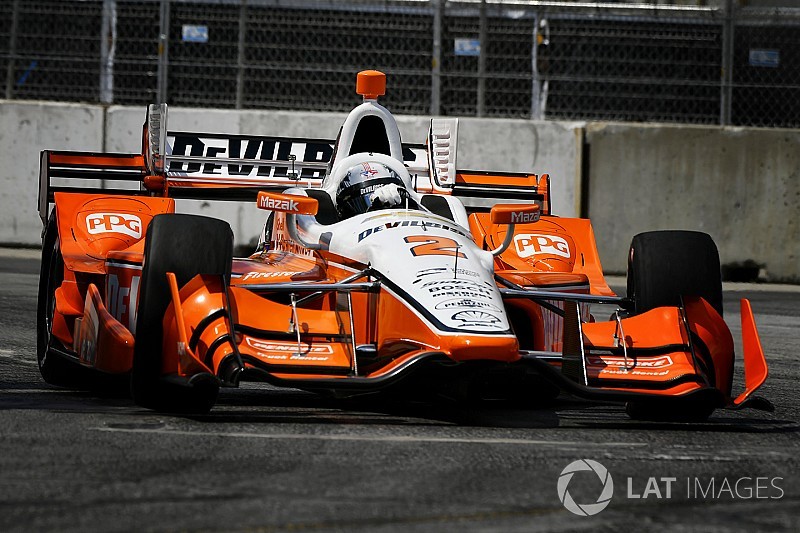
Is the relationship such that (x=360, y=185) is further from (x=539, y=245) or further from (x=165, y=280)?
(x=165, y=280)

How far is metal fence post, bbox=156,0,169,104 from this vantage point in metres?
14.1

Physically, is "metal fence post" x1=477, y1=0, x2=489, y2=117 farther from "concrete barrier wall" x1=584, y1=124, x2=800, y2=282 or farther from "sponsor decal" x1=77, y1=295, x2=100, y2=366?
"sponsor decal" x1=77, y1=295, x2=100, y2=366

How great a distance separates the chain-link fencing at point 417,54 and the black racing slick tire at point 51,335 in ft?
21.9

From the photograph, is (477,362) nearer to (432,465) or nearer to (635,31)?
(432,465)

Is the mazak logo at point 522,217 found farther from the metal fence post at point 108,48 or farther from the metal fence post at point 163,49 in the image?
the metal fence post at point 108,48

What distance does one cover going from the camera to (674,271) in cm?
627

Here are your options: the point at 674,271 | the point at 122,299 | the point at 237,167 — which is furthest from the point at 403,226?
the point at 237,167

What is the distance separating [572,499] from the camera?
4012 millimetres

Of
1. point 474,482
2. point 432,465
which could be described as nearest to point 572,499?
point 474,482

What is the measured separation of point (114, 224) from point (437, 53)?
719cm

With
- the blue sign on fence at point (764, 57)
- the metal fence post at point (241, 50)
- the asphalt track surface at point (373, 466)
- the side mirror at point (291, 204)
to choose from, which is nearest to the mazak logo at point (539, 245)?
the asphalt track surface at point (373, 466)

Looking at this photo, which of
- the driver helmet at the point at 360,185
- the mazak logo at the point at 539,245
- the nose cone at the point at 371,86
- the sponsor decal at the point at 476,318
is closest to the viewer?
the sponsor decal at the point at 476,318

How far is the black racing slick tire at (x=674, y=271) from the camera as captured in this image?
623 cm

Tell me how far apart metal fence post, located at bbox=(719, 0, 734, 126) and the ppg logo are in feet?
27.3
